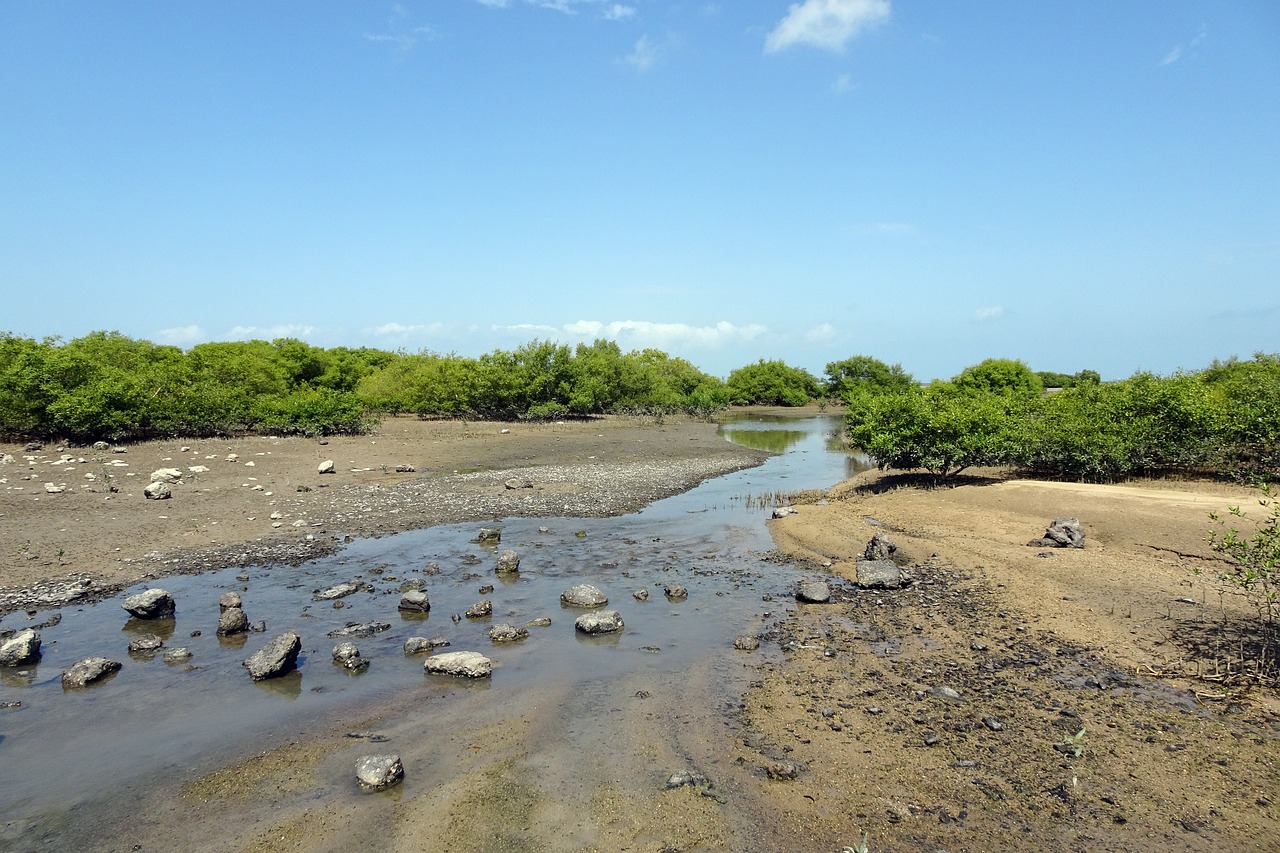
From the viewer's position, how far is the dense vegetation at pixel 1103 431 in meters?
23.5

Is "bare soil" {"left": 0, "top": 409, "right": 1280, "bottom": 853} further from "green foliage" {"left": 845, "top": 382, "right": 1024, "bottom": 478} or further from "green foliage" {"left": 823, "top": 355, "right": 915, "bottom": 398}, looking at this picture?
"green foliage" {"left": 823, "top": 355, "right": 915, "bottom": 398}

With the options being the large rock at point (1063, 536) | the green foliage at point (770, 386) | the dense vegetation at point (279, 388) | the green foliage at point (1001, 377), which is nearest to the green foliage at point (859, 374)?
the green foliage at point (770, 386)

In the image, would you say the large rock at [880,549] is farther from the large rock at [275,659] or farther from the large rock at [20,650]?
the large rock at [20,650]

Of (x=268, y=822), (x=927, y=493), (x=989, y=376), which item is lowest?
(x=268, y=822)

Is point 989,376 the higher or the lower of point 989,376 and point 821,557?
the higher

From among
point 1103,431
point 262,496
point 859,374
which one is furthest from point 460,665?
point 859,374

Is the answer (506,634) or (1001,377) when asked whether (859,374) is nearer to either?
(1001,377)

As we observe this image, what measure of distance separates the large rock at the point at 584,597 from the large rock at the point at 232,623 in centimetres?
643

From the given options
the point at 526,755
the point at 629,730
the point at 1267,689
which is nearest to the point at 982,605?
the point at 1267,689

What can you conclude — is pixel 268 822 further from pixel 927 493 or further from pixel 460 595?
pixel 927 493

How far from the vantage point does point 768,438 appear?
6606 centimetres

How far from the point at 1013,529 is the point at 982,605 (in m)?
6.89

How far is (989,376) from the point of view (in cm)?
5891

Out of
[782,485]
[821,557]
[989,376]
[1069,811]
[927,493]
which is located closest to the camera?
[1069,811]
